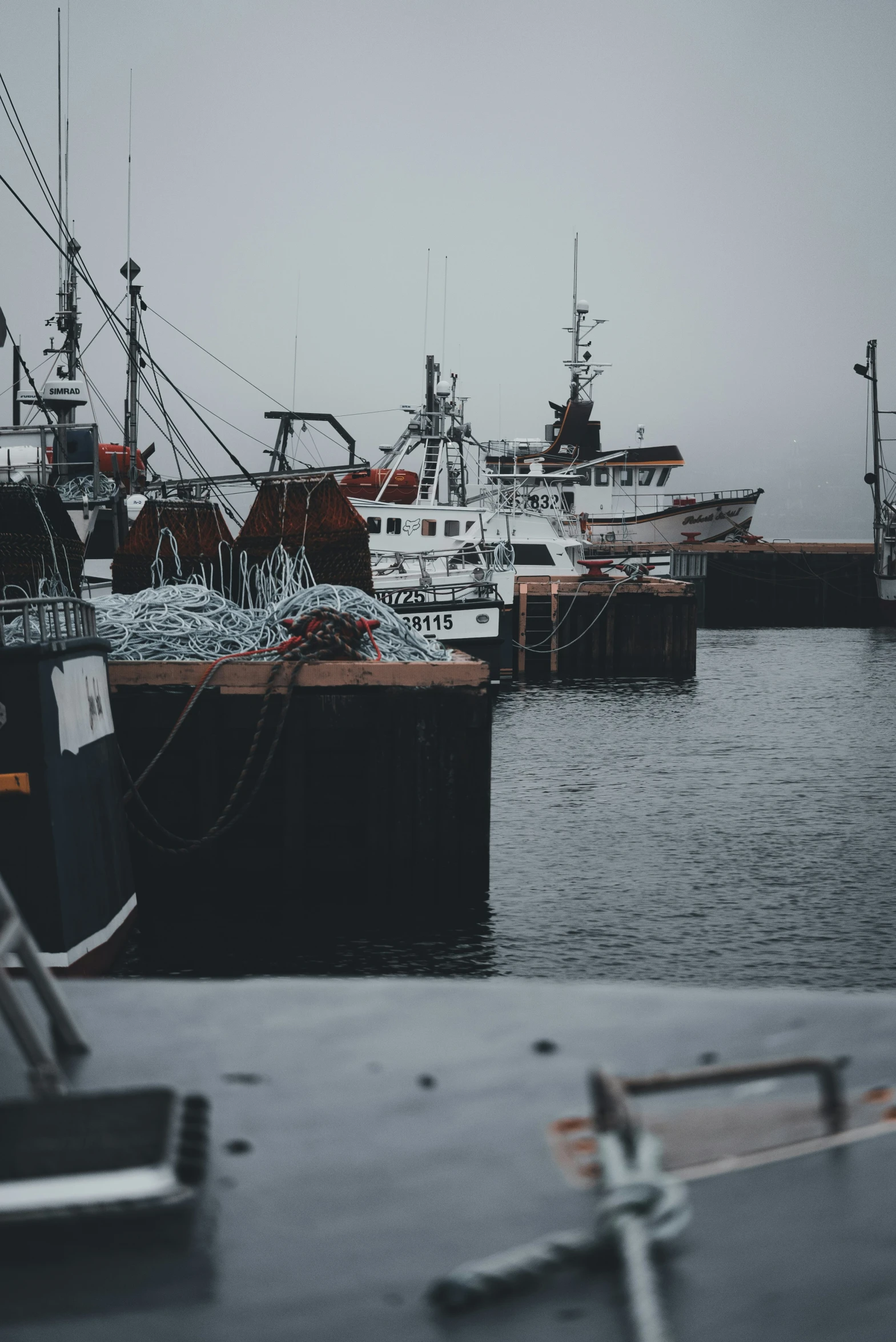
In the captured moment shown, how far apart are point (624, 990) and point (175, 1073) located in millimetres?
922

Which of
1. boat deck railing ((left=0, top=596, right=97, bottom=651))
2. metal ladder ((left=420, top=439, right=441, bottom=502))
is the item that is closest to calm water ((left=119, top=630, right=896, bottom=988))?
boat deck railing ((left=0, top=596, right=97, bottom=651))

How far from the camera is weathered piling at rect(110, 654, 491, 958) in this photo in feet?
29.6

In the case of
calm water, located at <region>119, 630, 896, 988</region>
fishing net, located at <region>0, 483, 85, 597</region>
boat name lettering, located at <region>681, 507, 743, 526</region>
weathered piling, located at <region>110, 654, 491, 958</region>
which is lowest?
calm water, located at <region>119, 630, 896, 988</region>

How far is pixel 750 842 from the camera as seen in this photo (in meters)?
13.1

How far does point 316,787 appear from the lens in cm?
917

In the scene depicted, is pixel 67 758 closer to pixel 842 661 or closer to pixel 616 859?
pixel 616 859

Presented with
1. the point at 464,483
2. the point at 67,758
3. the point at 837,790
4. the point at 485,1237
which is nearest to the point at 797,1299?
the point at 485,1237

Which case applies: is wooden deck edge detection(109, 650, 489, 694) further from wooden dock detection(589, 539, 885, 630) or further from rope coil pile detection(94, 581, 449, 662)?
wooden dock detection(589, 539, 885, 630)

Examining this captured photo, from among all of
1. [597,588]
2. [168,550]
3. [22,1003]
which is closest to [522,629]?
[597,588]

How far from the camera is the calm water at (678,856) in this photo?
9.00 meters

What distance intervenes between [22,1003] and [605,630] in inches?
1191

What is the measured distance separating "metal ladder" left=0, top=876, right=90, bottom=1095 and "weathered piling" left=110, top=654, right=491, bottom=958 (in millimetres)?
6942

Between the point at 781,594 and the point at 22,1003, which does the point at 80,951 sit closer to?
the point at 22,1003

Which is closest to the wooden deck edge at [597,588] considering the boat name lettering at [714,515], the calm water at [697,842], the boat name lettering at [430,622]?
the calm water at [697,842]
